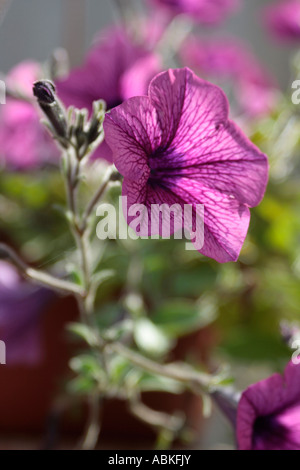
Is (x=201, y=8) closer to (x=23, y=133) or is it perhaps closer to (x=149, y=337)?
(x=23, y=133)

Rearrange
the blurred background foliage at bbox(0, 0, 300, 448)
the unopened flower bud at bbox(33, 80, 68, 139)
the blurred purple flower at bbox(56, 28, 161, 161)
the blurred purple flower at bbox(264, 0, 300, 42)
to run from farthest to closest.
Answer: the blurred purple flower at bbox(264, 0, 300, 42), the blurred background foliage at bbox(0, 0, 300, 448), the blurred purple flower at bbox(56, 28, 161, 161), the unopened flower bud at bbox(33, 80, 68, 139)

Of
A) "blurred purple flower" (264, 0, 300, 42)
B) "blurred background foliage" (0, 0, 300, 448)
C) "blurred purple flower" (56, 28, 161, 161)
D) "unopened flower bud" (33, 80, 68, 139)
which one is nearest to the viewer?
"unopened flower bud" (33, 80, 68, 139)

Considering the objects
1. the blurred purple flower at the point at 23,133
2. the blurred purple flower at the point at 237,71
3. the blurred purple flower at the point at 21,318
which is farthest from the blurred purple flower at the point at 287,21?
the blurred purple flower at the point at 21,318


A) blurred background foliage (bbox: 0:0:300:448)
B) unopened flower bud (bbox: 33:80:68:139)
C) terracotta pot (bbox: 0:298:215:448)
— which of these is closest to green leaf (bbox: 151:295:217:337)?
blurred background foliage (bbox: 0:0:300:448)

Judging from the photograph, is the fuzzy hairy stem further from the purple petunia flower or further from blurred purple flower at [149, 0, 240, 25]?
blurred purple flower at [149, 0, 240, 25]

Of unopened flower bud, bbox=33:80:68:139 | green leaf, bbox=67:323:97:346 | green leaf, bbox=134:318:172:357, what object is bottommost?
green leaf, bbox=67:323:97:346

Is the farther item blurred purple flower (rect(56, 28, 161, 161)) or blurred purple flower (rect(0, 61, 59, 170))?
blurred purple flower (rect(0, 61, 59, 170))

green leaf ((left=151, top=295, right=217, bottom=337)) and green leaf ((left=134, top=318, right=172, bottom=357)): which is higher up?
green leaf ((left=151, top=295, right=217, bottom=337))
